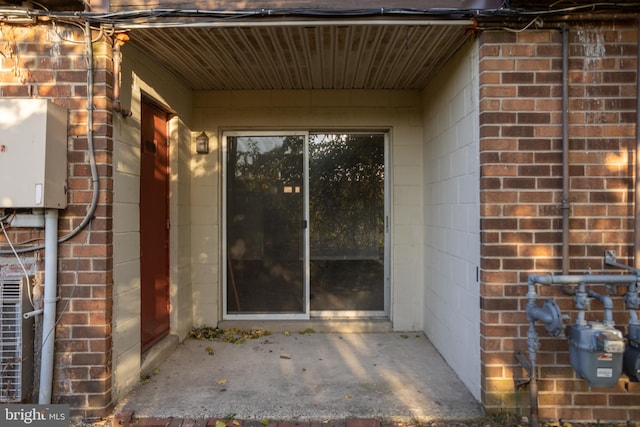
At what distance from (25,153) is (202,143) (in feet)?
6.69

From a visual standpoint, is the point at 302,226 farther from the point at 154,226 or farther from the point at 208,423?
the point at 208,423

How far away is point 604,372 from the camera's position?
93.6 inches

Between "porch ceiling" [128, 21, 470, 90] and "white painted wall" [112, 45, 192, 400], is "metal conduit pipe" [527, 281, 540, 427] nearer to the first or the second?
"porch ceiling" [128, 21, 470, 90]

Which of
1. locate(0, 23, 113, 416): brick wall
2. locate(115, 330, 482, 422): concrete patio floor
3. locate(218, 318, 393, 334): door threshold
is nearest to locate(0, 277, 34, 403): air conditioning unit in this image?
locate(0, 23, 113, 416): brick wall

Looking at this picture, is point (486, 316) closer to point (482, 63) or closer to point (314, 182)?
point (482, 63)

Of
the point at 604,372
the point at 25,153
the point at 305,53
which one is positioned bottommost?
the point at 604,372

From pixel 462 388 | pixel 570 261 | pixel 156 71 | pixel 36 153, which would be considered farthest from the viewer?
pixel 156 71

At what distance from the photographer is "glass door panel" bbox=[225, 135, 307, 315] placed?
461 cm

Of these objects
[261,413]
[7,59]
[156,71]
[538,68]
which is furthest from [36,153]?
[538,68]

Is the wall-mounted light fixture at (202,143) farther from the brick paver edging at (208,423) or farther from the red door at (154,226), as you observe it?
the brick paver edging at (208,423)

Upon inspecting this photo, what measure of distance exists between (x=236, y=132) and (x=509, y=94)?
298cm

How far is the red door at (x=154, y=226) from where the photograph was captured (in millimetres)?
3537

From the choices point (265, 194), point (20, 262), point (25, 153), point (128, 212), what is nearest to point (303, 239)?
point (265, 194)

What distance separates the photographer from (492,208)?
8.97ft
